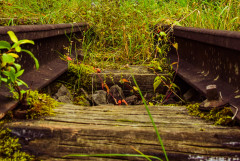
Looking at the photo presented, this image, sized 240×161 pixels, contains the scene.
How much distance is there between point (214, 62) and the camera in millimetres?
2201

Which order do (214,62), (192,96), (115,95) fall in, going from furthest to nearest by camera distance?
(115,95), (192,96), (214,62)

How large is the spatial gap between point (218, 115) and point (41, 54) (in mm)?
1792

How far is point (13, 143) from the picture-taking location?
133 centimetres

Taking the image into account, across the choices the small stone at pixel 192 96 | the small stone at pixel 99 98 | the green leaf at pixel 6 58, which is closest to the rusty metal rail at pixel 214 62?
the small stone at pixel 192 96

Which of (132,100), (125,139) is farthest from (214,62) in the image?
(125,139)

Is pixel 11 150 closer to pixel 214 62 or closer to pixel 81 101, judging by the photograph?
pixel 81 101

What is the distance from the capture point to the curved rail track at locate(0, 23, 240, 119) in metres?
1.73

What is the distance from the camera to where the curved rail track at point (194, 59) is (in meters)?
1.73

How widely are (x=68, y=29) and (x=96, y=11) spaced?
1616 millimetres

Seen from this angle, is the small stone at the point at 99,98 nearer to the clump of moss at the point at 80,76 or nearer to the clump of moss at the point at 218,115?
the clump of moss at the point at 80,76

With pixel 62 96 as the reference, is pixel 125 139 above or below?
above

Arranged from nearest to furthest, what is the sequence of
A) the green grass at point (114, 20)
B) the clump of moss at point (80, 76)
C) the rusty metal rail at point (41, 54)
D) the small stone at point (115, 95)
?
the rusty metal rail at point (41, 54), the small stone at point (115, 95), the clump of moss at point (80, 76), the green grass at point (114, 20)

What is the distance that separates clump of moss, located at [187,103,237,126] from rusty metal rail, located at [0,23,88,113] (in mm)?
1145

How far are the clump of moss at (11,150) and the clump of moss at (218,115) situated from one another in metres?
1.08
